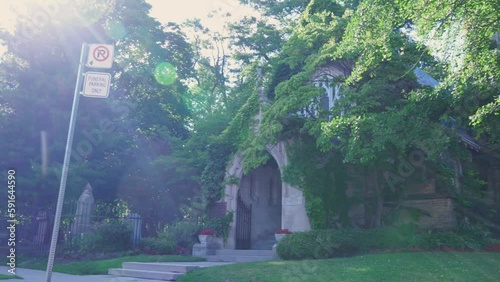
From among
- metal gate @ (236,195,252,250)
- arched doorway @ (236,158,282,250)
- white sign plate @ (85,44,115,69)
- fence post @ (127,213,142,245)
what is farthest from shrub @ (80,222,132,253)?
white sign plate @ (85,44,115,69)

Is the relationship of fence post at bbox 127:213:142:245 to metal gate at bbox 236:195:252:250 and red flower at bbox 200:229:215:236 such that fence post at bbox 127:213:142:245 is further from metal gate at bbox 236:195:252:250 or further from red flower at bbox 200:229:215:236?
metal gate at bbox 236:195:252:250

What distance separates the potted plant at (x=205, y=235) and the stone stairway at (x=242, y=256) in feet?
2.36

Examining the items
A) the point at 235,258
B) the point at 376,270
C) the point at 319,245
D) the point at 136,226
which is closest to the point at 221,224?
the point at 235,258

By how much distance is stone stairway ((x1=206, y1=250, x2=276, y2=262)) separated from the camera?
1516cm

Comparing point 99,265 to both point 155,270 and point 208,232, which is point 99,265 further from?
point 208,232

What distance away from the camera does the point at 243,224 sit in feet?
59.3

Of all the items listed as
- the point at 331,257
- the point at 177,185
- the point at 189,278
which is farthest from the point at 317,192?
the point at 177,185

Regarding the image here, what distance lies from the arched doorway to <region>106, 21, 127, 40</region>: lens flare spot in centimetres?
1285

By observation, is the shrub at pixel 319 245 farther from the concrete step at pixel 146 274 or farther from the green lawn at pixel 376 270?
the concrete step at pixel 146 274

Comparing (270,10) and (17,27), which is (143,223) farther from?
(270,10)

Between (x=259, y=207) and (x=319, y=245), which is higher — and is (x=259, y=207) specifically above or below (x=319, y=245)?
above

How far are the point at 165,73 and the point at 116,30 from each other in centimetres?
535

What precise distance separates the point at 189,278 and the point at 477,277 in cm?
613

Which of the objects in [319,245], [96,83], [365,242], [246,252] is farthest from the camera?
[246,252]
